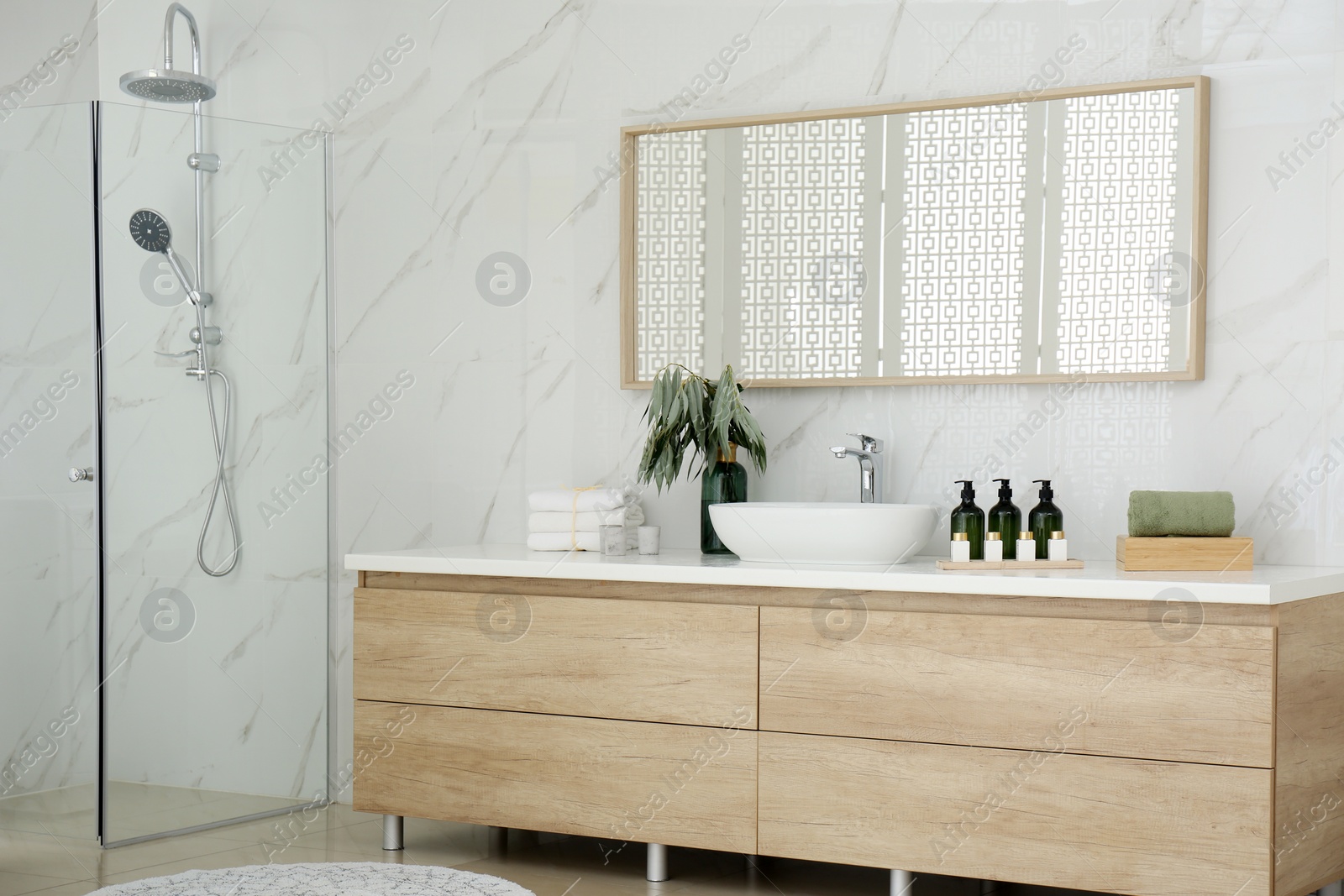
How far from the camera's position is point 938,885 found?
112 inches

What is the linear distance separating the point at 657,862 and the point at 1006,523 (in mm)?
1028

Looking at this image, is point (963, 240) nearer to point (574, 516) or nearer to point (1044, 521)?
point (1044, 521)

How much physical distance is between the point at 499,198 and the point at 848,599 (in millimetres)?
1553

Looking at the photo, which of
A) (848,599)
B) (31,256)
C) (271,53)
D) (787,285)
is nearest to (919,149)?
(787,285)

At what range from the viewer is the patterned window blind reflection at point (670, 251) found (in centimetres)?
325

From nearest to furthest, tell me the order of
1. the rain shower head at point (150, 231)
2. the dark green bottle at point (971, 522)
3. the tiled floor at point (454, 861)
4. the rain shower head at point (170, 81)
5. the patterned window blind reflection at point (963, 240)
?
1. the dark green bottle at point (971, 522)
2. the tiled floor at point (454, 861)
3. the patterned window blind reflection at point (963, 240)
4. the rain shower head at point (150, 231)
5. the rain shower head at point (170, 81)

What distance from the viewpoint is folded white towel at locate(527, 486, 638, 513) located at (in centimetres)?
304

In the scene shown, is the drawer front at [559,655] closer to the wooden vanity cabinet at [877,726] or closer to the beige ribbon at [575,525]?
the wooden vanity cabinet at [877,726]

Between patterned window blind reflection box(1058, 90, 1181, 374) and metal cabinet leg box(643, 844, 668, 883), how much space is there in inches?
53.3

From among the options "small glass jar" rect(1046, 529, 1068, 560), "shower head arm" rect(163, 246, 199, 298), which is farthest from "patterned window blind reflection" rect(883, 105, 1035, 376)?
"shower head arm" rect(163, 246, 199, 298)

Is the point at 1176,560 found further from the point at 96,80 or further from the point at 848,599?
the point at 96,80

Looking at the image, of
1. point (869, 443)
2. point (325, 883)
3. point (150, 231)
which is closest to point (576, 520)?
point (869, 443)

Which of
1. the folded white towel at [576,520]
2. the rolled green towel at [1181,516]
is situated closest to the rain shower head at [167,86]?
the folded white towel at [576,520]

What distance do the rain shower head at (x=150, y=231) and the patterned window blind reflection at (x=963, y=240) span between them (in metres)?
1.75
